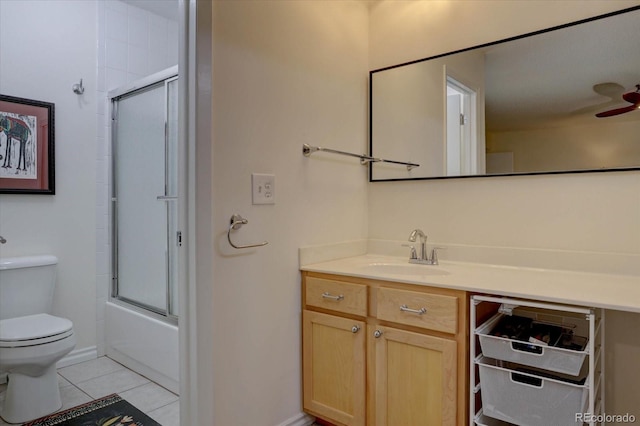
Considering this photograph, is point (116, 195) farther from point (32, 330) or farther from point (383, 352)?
point (383, 352)

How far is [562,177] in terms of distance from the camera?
5.49 ft

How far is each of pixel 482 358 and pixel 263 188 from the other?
1036 millimetres

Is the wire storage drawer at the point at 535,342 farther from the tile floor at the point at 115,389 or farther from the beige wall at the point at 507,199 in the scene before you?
the tile floor at the point at 115,389

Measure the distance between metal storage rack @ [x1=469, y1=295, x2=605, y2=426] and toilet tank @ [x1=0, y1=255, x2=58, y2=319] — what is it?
2398 mm

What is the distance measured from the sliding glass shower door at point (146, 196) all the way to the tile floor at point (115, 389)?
1.40 ft

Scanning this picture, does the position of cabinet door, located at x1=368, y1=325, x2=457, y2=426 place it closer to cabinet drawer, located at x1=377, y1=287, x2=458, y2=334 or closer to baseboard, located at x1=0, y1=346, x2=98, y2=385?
cabinet drawer, located at x1=377, y1=287, x2=458, y2=334

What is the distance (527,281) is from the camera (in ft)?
4.80

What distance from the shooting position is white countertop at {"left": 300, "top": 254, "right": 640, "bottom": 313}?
1.21m

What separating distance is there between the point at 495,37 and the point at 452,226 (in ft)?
2.93

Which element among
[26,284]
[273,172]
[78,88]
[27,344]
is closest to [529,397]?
[273,172]

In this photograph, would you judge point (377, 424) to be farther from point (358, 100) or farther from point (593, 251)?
point (358, 100)

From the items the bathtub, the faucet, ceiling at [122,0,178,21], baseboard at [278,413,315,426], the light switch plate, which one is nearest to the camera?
the light switch plate

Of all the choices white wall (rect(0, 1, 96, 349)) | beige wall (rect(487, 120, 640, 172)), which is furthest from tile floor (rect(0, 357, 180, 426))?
beige wall (rect(487, 120, 640, 172))

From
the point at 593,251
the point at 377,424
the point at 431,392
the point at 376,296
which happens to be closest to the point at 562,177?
the point at 593,251
